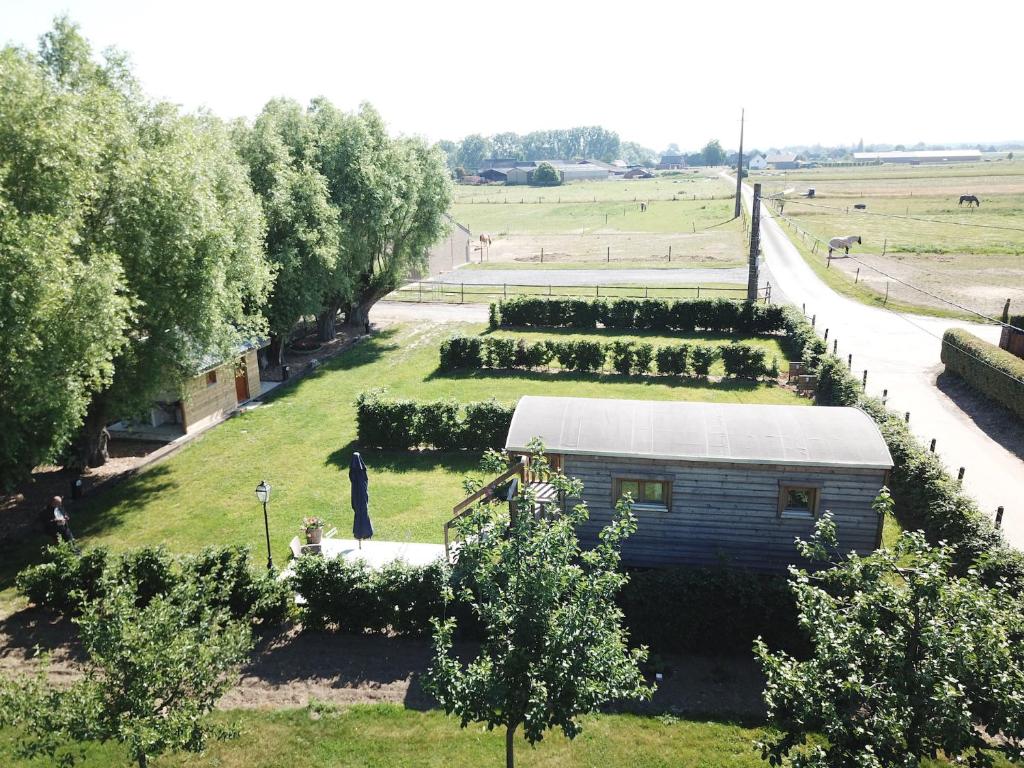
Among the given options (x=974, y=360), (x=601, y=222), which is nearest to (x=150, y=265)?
(x=974, y=360)

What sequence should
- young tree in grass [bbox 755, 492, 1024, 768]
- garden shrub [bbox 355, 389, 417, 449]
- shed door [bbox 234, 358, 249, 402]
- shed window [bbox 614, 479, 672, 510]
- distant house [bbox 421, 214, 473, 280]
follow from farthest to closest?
distant house [bbox 421, 214, 473, 280]
shed door [bbox 234, 358, 249, 402]
garden shrub [bbox 355, 389, 417, 449]
shed window [bbox 614, 479, 672, 510]
young tree in grass [bbox 755, 492, 1024, 768]

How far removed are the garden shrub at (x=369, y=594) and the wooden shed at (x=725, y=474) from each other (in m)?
3.60

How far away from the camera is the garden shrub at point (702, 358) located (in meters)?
27.2

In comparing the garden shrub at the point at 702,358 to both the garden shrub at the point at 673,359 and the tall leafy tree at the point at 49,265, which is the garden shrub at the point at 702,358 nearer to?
the garden shrub at the point at 673,359

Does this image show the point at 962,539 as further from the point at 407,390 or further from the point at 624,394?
the point at 407,390

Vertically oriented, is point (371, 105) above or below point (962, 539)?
above

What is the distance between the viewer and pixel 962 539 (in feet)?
43.8

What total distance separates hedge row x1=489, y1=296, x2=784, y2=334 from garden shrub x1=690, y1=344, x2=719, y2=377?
20.2 feet

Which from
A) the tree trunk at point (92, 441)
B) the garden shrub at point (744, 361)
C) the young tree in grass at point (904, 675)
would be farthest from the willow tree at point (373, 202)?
the young tree in grass at point (904, 675)

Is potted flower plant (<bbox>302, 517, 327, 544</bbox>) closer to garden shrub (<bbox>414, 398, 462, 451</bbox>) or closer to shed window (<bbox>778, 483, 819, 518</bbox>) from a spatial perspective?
garden shrub (<bbox>414, 398, 462, 451</bbox>)

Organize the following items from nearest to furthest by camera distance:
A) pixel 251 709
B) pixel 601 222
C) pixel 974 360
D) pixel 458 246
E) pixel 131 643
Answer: pixel 131 643
pixel 251 709
pixel 974 360
pixel 458 246
pixel 601 222

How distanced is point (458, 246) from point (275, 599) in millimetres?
46753

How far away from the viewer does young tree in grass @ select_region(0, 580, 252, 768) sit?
759 cm

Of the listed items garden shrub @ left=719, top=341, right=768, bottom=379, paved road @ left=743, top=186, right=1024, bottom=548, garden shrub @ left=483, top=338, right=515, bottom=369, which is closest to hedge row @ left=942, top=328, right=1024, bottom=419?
paved road @ left=743, top=186, right=1024, bottom=548
